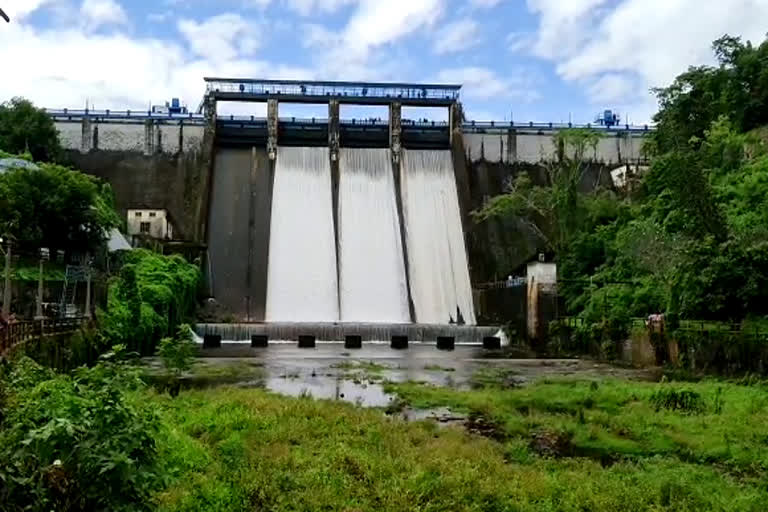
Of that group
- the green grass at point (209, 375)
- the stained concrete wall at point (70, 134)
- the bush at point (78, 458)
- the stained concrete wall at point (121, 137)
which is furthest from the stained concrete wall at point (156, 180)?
the bush at point (78, 458)

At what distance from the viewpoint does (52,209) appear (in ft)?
82.1

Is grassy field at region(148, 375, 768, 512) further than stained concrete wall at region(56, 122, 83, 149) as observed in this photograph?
No

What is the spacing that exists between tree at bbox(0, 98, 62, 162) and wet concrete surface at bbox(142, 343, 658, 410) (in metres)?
22.4

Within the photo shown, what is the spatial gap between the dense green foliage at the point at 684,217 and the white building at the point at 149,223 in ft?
51.3

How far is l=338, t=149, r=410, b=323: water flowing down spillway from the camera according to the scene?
122ft

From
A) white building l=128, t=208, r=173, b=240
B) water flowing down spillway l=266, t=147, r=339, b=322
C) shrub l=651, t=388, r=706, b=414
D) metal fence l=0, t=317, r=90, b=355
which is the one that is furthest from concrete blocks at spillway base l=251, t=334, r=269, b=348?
shrub l=651, t=388, r=706, b=414

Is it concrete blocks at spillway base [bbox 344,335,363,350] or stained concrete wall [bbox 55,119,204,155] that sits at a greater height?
stained concrete wall [bbox 55,119,204,155]

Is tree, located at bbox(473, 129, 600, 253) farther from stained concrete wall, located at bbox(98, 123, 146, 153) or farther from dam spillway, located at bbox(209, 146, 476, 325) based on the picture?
stained concrete wall, located at bbox(98, 123, 146, 153)

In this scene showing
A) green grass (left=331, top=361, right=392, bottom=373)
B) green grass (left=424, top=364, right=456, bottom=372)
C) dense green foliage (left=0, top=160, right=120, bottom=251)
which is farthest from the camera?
dense green foliage (left=0, top=160, right=120, bottom=251)

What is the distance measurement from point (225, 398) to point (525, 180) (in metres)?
27.4

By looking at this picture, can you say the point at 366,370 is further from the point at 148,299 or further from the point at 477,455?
the point at 477,455

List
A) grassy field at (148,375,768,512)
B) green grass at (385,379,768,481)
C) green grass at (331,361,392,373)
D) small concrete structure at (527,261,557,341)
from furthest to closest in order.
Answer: small concrete structure at (527,261,557,341), green grass at (331,361,392,373), green grass at (385,379,768,481), grassy field at (148,375,768,512)

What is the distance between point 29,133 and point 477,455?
134 feet

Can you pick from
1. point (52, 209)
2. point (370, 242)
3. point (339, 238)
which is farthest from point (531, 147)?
point (52, 209)
